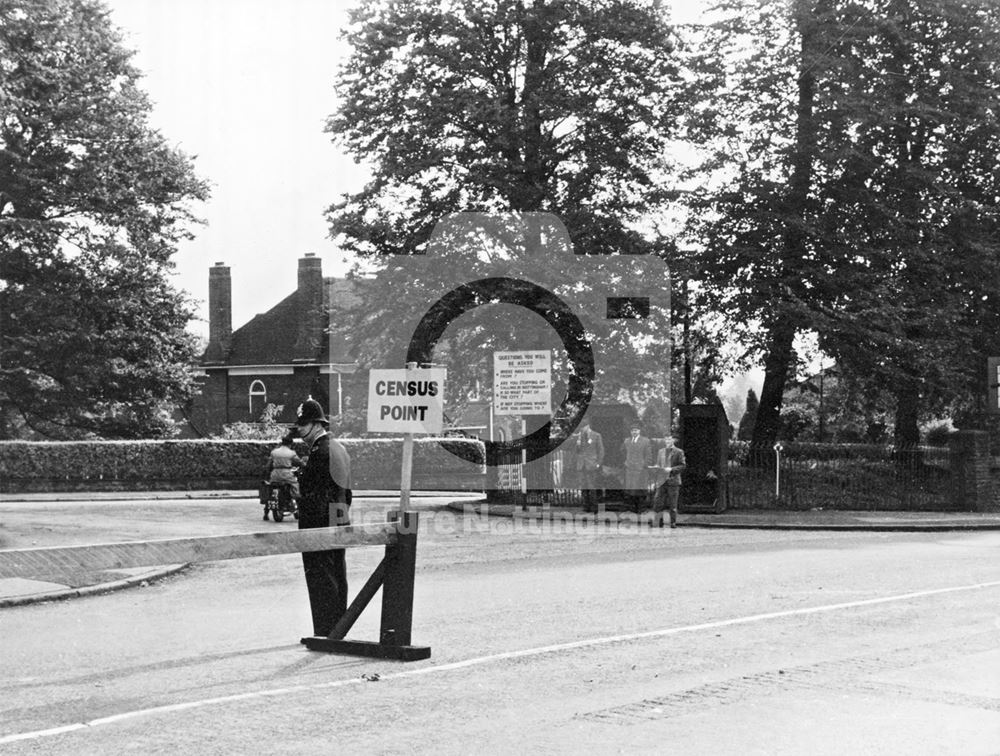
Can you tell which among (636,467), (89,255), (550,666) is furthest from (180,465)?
(550,666)

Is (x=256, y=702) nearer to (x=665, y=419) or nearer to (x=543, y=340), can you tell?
(x=543, y=340)

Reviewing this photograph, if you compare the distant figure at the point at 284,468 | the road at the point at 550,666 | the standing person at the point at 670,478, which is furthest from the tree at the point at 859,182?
the road at the point at 550,666

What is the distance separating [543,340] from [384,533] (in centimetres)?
2298

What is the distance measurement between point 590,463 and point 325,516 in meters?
19.2

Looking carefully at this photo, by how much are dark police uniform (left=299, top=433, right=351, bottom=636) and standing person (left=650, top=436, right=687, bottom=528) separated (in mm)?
15523

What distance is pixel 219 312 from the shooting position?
66.1m

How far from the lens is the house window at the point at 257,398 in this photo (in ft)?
209

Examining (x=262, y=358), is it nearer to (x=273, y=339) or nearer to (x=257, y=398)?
(x=273, y=339)

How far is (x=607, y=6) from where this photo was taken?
34781mm

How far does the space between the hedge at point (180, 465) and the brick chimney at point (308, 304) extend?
1920cm

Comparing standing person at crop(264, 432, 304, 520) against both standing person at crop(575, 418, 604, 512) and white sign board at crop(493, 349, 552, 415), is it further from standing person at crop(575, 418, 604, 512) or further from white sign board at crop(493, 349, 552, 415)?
standing person at crop(575, 418, 604, 512)

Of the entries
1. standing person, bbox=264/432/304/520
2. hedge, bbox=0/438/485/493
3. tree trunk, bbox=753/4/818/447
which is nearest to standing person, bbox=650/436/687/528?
A: standing person, bbox=264/432/304/520

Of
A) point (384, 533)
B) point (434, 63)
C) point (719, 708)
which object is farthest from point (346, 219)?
point (719, 708)

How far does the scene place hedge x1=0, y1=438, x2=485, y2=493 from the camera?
37.8 meters
